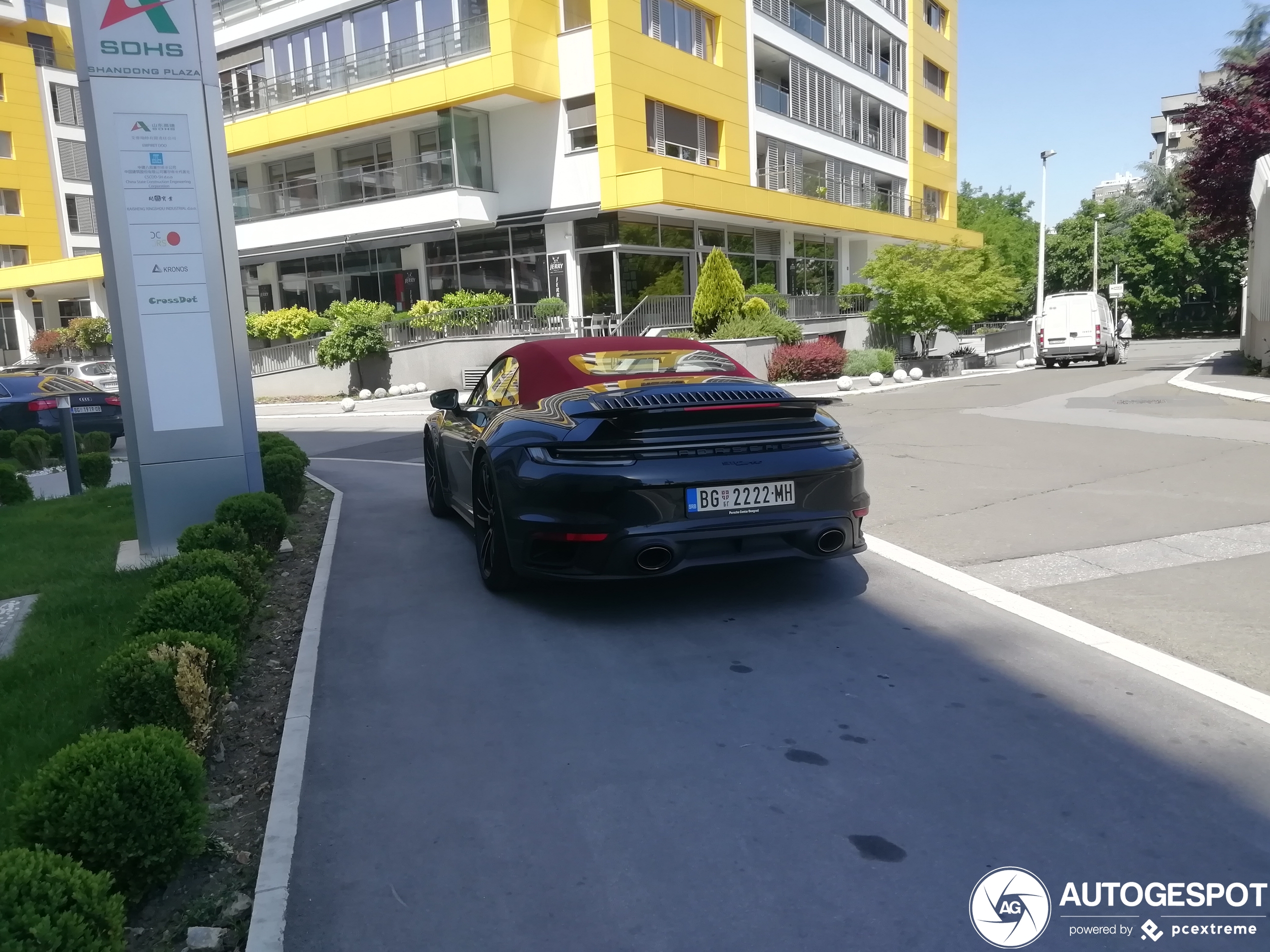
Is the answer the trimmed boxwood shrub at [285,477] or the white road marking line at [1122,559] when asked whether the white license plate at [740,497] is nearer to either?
the white road marking line at [1122,559]

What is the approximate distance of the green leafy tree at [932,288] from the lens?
28.5 metres

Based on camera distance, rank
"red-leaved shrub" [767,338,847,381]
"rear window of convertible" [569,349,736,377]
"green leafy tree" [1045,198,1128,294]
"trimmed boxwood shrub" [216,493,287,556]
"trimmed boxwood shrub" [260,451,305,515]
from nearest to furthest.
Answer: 1. "rear window of convertible" [569,349,736,377]
2. "trimmed boxwood shrub" [216,493,287,556]
3. "trimmed boxwood shrub" [260,451,305,515]
4. "red-leaved shrub" [767,338,847,381]
5. "green leafy tree" [1045,198,1128,294]

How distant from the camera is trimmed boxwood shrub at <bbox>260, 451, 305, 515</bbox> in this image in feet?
27.4

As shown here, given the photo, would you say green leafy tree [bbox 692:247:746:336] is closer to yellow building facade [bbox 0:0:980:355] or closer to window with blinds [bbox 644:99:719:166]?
yellow building facade [bbox 0:0:980:355]

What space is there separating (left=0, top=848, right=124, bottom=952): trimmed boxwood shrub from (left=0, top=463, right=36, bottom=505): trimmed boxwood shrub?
9.52 metres

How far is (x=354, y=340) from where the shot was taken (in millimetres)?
26344

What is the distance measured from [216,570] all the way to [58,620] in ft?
4.44

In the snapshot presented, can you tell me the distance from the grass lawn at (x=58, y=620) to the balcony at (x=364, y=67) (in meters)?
20.5

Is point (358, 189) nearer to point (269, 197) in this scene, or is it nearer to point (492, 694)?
point (269, 197)

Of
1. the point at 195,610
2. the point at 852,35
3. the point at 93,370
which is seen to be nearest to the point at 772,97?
the point at 852,35

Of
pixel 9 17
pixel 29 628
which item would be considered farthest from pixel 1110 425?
pixel 9 17

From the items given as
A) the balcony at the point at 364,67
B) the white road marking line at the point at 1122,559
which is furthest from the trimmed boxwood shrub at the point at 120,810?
the balcony at the point at 364,67

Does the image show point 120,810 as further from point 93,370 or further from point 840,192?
A: point 840,192

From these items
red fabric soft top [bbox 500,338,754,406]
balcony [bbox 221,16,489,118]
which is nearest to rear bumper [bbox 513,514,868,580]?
red fabric soft top [bbox 500,338,754,406]
